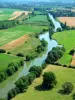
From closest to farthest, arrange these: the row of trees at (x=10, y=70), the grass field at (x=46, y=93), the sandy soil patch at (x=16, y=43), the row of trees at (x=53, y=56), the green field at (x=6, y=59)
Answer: the grass field at (x=46, y=93), the row of trees at (x=10, y=70), the green field at (x=6, y=59), the row of trees at (x=53, y=56), the sandy soil patch at (x=16, y=43)

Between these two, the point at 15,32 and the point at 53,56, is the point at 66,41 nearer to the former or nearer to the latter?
the point at 15,32

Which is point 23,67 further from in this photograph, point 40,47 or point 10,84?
point 40,47

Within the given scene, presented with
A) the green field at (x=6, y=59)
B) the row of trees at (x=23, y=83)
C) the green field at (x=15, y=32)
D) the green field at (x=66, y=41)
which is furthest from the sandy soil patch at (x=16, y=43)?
the row of trees at (x=23, y=83)

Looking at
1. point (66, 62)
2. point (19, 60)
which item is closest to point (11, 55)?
point (19, 60)

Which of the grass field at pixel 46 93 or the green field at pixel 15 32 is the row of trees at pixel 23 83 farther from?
the green field at pixel 15 32

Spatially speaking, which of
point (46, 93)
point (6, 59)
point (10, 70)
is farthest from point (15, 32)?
point (46, 93)

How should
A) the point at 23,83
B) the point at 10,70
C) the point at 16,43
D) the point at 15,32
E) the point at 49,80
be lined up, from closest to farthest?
the point at 23,83
the point at 49,80
the point at 10,70
the point at 16,43
the point at 15,32

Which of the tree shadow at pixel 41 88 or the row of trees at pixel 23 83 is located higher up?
the row of trees at pixel 23 83
